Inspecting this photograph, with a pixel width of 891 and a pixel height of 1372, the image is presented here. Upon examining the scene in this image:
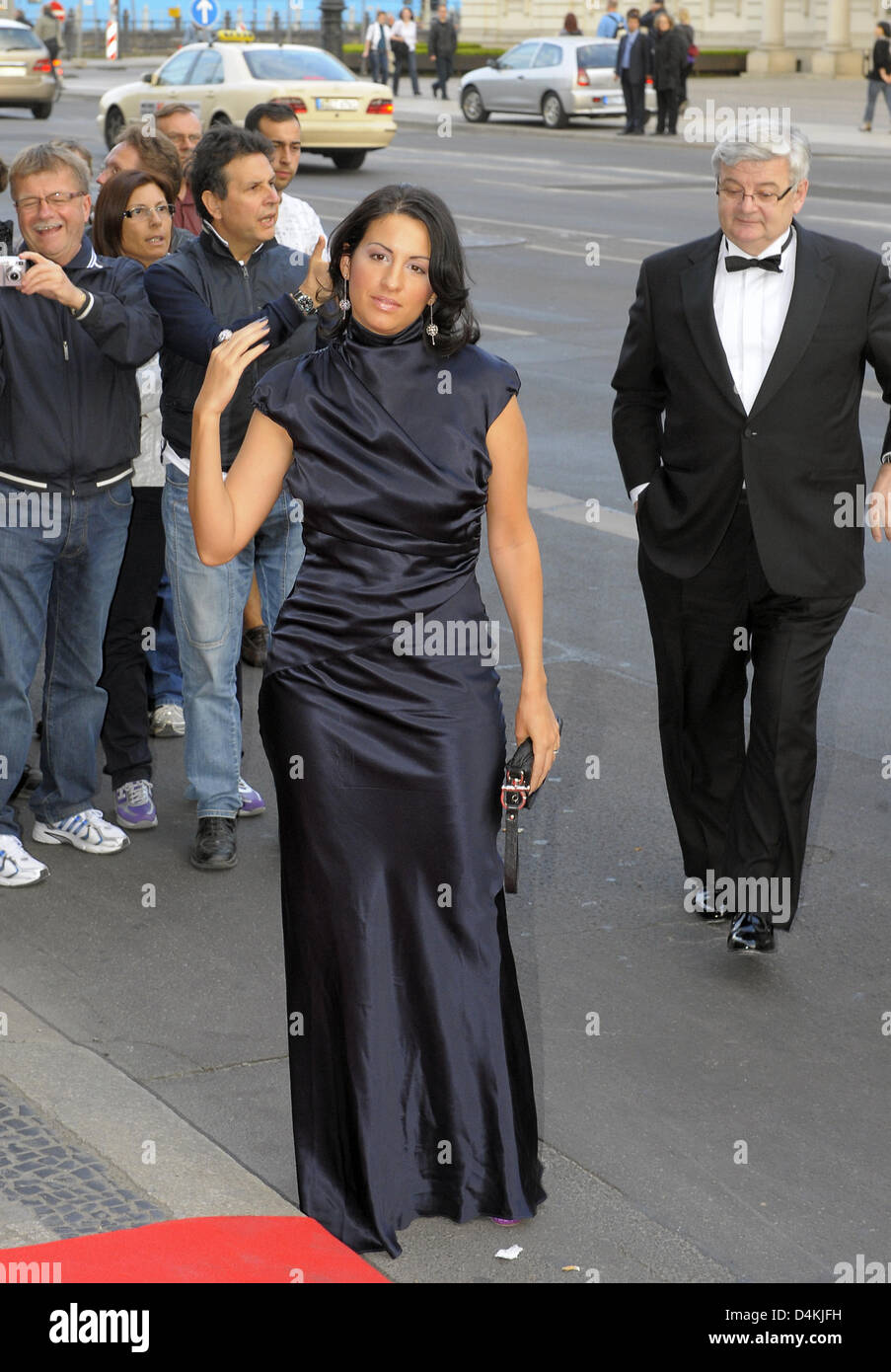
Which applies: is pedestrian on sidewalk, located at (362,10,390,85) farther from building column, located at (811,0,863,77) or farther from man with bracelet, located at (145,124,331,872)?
man with bracelet, located at (145,124,331,872)

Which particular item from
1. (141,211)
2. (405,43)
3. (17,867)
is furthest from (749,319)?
(405,43)

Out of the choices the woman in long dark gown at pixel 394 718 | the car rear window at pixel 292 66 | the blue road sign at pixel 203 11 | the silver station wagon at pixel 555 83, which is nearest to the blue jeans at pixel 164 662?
the woman in long dark gown at pixel 394 718

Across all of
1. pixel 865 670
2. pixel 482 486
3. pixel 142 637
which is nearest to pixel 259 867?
pixel 142 637

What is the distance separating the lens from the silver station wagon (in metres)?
34.8

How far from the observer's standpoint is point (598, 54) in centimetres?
3525

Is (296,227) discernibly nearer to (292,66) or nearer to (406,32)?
(292,66)

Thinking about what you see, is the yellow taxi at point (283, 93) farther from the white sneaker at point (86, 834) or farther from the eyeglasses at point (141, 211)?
the white sneaker at point (86, 834)

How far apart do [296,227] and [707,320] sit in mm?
2291

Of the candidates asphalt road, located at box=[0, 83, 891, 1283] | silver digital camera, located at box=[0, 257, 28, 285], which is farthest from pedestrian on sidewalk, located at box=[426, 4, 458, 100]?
silver digital camera, located at box=[0, 257, 28, 285]

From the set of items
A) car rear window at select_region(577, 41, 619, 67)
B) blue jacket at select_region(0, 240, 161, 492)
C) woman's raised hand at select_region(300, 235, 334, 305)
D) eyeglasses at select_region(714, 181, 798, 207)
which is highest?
car rear window at select_region(577, 41, 619, 67)

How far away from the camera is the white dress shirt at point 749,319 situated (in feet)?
16.2

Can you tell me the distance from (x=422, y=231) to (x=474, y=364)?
0.28 metres

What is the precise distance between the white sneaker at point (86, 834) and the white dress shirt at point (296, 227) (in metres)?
2.20

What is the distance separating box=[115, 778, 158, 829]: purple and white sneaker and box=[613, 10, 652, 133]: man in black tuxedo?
29.2 m
